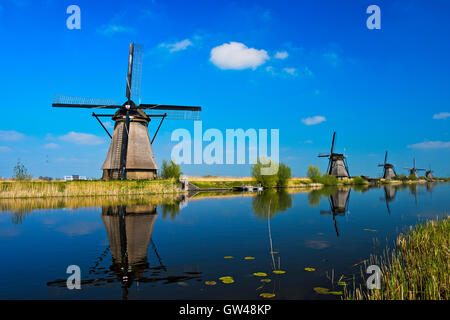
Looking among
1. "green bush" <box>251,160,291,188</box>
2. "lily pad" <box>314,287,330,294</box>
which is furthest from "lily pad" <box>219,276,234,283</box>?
"green bush" <box>251,160,291,188</box>

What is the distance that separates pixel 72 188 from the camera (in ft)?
104

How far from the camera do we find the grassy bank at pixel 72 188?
29.8m

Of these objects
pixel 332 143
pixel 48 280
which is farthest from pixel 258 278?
pixel 332 143

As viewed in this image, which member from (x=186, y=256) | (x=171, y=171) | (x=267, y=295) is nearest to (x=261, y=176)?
(x=171, y=171)

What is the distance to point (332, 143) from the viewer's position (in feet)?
253

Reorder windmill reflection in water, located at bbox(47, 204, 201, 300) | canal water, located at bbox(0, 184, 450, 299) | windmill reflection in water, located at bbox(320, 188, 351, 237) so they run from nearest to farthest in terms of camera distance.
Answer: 1. canal water, located at bbox(0, 184, 450, 299)
2. windmill reflection in water, located at bbox(47, 204, 201, 300)
3. windmill reflection in water, located at bbox(320, 188, 351, 237)

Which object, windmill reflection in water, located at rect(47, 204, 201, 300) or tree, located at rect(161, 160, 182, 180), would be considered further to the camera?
tree, located at rect(161, 160, 182, 180)

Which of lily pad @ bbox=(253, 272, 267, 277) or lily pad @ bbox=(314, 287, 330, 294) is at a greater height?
lily pad @ bbox=(314, 287, 330, 294)

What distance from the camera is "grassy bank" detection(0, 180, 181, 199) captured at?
97.8 feet

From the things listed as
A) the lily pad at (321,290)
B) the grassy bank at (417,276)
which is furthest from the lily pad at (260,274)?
the grassy bank at (417,276)

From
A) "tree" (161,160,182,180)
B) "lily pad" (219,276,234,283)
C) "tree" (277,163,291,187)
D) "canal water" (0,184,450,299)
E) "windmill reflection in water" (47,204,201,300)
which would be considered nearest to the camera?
"canal water" (0,184,450,299)

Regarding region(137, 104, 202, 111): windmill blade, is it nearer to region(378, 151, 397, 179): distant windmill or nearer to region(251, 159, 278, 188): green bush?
region(251, 159, 278, 188): green bush

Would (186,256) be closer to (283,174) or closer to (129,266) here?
(129,266)
